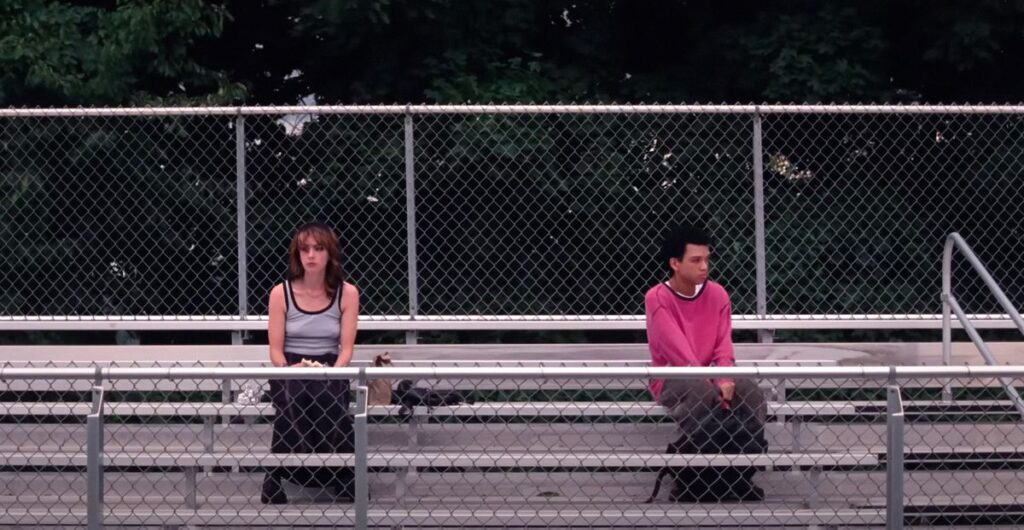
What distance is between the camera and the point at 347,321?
21.2 feet

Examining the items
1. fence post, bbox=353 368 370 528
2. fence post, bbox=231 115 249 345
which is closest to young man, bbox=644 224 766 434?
fence post, bbox=353 368 370 528

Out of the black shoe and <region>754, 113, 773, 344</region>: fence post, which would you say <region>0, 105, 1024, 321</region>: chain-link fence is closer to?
<region>754, 113, 773, 344</region>: fence post

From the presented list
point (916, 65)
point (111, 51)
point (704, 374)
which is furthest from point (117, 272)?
point (916, 65)

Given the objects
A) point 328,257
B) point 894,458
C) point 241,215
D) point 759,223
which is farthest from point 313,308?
point 894,458

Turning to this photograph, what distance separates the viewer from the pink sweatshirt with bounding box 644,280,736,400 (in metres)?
6.30

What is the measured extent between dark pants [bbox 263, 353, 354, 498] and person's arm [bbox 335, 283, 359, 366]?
0.61 metres

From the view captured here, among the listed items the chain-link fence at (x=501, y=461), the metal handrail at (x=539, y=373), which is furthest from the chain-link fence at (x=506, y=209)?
the metal handrail at (x=539, y=373)

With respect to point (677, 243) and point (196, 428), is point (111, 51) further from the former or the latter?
point (677, 243)

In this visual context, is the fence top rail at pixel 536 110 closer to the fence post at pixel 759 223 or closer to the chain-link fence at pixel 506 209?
the fence post at pixel 759 223

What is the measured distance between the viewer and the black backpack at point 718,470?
5.23 metres

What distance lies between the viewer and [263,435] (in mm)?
6367

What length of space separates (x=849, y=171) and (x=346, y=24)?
11.6 feet

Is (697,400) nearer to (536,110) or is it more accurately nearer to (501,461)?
(501,461)

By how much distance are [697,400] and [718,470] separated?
25 centimetres
